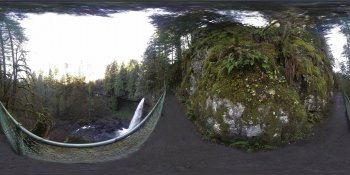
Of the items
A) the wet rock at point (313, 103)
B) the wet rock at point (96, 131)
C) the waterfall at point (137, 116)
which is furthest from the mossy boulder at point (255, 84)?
the wet rock at point (96, 131)

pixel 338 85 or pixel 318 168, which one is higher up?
pixel 338 85

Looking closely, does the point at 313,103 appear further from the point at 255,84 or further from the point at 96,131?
the point at 96,131

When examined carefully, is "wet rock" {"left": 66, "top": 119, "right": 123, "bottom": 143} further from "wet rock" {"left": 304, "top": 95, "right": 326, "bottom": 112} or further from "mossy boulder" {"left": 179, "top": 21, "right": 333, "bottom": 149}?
"wet rock" {"left": 304, "top": 95, "right": 326, "bottom": 112}

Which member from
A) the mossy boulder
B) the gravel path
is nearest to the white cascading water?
the gravel path

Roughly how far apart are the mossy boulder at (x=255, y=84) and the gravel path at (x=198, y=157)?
0.06 metres

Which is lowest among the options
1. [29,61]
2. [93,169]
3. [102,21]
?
[93,169]

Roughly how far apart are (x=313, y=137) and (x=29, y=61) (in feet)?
4.80

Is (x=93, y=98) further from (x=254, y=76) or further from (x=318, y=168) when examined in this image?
(x=318, y=168)

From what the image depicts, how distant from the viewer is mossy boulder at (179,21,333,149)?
2277mm

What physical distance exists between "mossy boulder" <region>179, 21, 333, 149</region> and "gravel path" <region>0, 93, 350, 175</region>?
63mm

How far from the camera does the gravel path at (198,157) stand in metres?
2.34

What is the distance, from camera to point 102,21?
7.77 feet

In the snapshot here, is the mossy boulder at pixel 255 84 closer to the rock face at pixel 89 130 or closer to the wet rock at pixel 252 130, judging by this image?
the wet rock at pixel 252 130

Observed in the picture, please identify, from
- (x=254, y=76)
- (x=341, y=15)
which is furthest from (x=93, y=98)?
(x=341, y=15)
